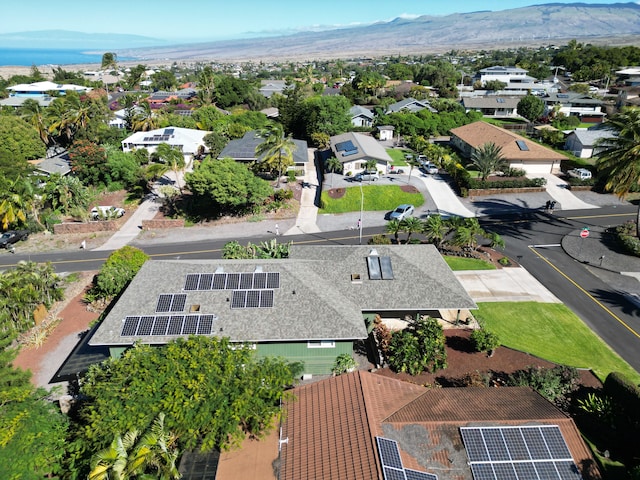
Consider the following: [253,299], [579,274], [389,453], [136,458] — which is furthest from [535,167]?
[136,458]

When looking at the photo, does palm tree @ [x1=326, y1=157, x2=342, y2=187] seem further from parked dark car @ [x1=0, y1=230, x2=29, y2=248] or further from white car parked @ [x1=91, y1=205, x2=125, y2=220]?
parked dark car @ [x1=0, y1=230, x2=29, y2=248]

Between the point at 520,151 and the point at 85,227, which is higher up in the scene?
the point at 520,151

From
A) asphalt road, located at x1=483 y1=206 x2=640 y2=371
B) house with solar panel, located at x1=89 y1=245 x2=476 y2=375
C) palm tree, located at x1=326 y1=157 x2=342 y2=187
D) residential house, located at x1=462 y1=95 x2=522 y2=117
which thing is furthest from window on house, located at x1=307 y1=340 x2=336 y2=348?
residential house, located at x1=462 y1=95 x2=522 y2=117

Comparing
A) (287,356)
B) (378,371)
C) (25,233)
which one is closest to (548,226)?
(378,371)

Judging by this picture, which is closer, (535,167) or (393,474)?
(393,474)

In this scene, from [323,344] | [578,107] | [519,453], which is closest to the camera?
[519,453]

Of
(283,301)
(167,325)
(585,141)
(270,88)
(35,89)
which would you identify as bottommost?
(585,141)

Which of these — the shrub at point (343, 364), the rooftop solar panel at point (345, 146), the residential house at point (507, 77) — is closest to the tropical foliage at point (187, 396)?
the shrub at point (343, 364)

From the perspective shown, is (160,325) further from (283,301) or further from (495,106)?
(495,106)

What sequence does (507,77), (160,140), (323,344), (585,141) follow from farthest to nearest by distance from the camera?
(507,77)
(160,140)
(585,141)
(323,344)

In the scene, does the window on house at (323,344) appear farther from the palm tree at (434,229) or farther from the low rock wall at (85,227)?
the low rock wall at (85,227)
